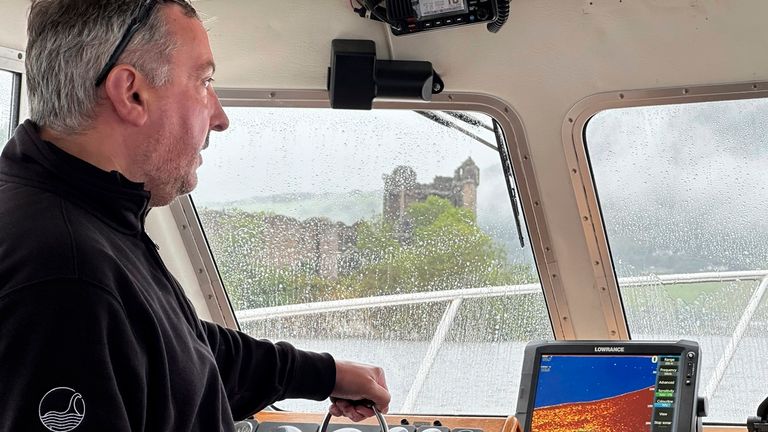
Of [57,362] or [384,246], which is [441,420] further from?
[57,362]

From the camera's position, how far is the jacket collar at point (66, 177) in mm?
1323

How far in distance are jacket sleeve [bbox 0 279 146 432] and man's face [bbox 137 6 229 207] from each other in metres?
0.33

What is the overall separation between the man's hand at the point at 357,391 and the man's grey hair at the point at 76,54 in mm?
754

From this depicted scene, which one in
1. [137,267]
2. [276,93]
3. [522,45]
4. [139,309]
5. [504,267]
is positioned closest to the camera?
[139,309]

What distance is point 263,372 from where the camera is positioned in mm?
1909

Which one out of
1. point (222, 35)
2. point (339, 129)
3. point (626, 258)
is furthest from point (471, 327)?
point (222, 35)

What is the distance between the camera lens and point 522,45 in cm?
279

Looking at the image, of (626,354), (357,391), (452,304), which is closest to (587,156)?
(626,354)

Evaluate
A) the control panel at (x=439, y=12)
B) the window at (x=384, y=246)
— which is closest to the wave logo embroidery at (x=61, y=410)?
the control panel at (x=439, y=12)

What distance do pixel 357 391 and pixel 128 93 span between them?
80 cm

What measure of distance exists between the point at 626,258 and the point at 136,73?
2.10 m

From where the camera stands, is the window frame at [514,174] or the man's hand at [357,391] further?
the window frame at [514,174]

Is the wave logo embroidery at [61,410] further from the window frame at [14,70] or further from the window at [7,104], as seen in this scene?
the window at [7,104]

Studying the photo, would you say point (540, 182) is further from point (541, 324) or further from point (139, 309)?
point (139, 309)
